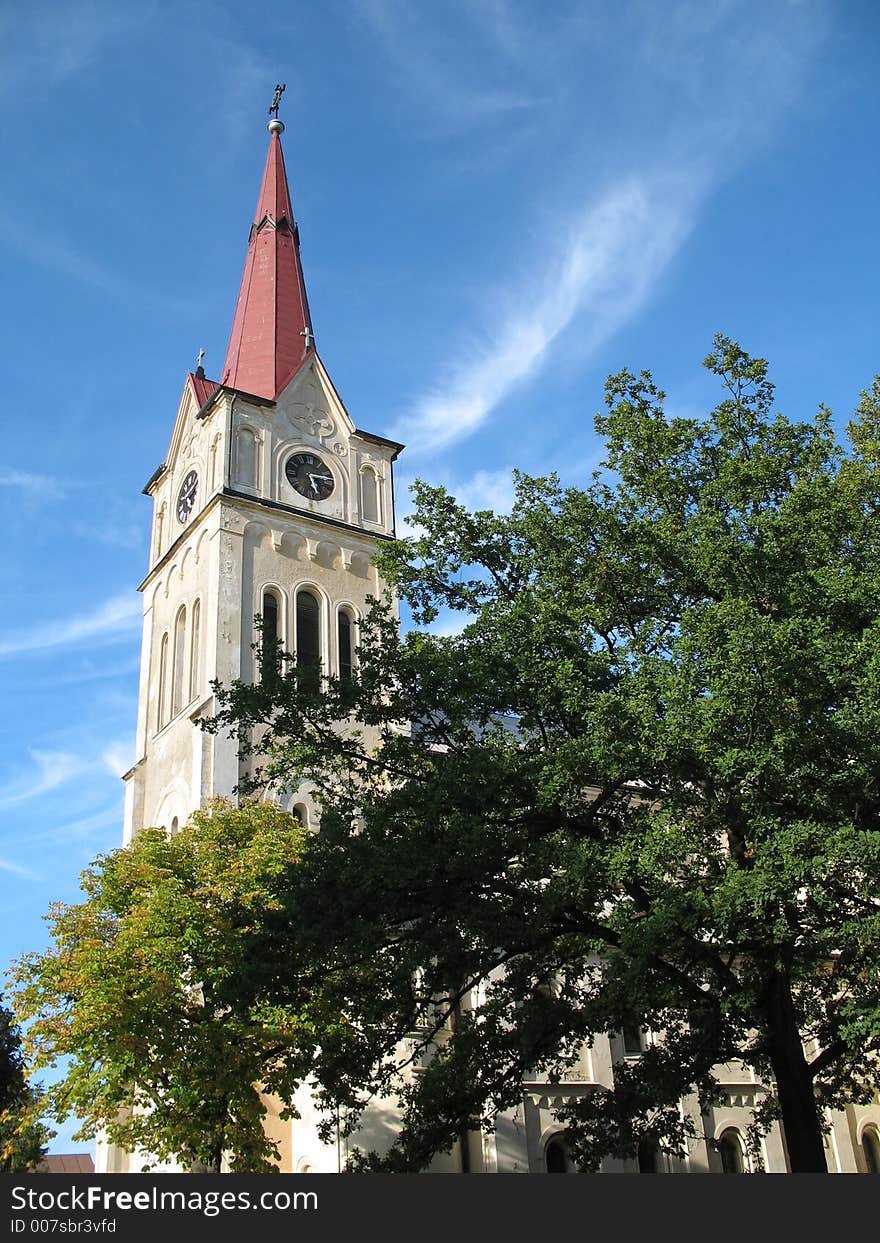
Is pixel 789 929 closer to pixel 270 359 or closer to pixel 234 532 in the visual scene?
pixel 234 532

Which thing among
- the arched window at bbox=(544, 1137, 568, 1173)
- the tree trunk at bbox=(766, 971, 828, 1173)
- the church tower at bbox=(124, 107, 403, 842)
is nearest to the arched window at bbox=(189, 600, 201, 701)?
the church tower at bbox=(124, 107, 403, 842)

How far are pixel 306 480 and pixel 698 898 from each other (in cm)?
2854

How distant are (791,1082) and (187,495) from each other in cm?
3049

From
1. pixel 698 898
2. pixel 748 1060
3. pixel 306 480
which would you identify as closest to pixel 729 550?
pixel 698 898

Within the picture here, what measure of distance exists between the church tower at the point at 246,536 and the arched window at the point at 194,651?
68 millimetres

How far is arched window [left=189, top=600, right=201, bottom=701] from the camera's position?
34.9 meters

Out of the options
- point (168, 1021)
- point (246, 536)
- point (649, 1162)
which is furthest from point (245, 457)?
point (649, 1162)

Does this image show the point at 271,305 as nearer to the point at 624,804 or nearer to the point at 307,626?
the point at 307,626

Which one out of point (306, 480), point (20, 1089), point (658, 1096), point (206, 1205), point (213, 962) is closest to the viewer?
point (206, 1205)

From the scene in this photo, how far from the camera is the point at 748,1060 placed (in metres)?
15.2

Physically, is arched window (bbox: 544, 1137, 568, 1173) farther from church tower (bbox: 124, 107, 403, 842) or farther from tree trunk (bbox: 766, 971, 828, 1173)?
tree trunk (bbox: 766, 971, 828, 1173)

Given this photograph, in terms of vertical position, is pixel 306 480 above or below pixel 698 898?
above

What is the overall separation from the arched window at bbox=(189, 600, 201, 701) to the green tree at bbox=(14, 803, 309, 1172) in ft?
43.2

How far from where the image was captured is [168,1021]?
774 inches
